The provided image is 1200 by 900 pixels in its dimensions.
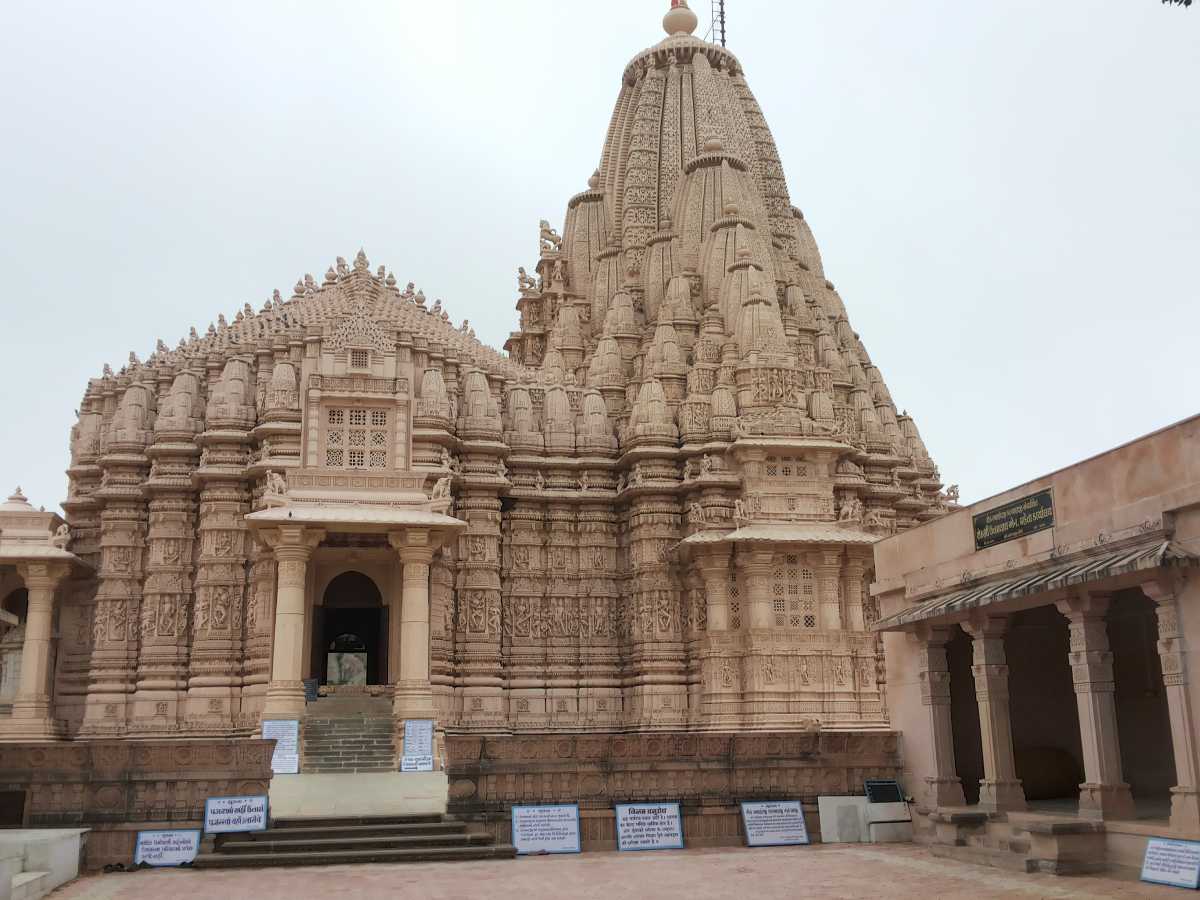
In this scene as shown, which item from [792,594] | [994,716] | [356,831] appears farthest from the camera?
[792,594]

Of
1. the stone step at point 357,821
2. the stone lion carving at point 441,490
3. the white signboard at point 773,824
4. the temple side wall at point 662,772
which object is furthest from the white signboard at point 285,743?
the white signboard at point 773,824

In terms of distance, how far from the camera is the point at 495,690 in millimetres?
29109

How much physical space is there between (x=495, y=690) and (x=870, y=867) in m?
14.9

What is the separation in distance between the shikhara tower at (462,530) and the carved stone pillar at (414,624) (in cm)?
7

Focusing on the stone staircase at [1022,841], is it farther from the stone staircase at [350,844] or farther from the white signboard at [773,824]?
the stone staircase at [350,844]

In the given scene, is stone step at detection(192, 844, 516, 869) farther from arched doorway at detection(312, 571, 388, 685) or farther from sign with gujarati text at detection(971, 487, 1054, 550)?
arched doorway at detection(312, 571, 388, 685)

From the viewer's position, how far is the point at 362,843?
17562 mm

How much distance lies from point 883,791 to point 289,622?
1259 cm

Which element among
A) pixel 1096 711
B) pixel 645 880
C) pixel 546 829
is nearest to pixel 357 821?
pixel 546 829

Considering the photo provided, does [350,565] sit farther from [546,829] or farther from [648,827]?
[648,827]

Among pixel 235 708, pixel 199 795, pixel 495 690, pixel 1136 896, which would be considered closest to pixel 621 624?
pixel 495 690

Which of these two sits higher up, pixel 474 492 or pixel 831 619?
pixel 474 492

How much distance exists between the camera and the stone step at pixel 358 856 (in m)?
16.8

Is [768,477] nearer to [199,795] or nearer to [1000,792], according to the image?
[1000,792]
